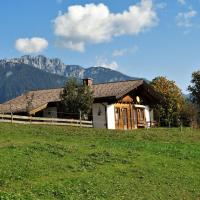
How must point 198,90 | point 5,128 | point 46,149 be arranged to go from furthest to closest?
1. point 198,90
2. point 5,128
3. point 46,149

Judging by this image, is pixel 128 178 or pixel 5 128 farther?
pixel 5 128

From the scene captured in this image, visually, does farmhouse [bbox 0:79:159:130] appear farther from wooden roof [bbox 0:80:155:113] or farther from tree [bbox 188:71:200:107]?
tree [bbox 188:71:200:107]

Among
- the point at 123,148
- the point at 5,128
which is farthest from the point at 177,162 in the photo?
the point at 5,128

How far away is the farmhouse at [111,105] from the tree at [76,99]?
6.73 feet

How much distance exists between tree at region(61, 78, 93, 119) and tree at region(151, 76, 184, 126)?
25111mm

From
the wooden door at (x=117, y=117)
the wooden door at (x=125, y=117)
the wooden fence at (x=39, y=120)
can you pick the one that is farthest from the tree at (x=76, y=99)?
the wooden door at (x=125, y=117)

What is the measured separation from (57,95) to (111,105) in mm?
7226

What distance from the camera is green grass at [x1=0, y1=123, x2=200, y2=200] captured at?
22625 mm

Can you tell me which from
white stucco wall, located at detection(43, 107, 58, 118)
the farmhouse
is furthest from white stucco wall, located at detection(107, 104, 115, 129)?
white stucco wall, located at detection(43, 107, 58, 118)

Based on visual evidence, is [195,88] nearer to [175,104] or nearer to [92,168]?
[175,104]

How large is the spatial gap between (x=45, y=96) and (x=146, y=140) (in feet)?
75.1

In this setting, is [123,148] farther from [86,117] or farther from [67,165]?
[86,117]

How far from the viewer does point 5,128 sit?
131 feet

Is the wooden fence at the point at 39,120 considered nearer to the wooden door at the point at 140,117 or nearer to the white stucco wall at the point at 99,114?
the white stucco wall at the point at 99,114
